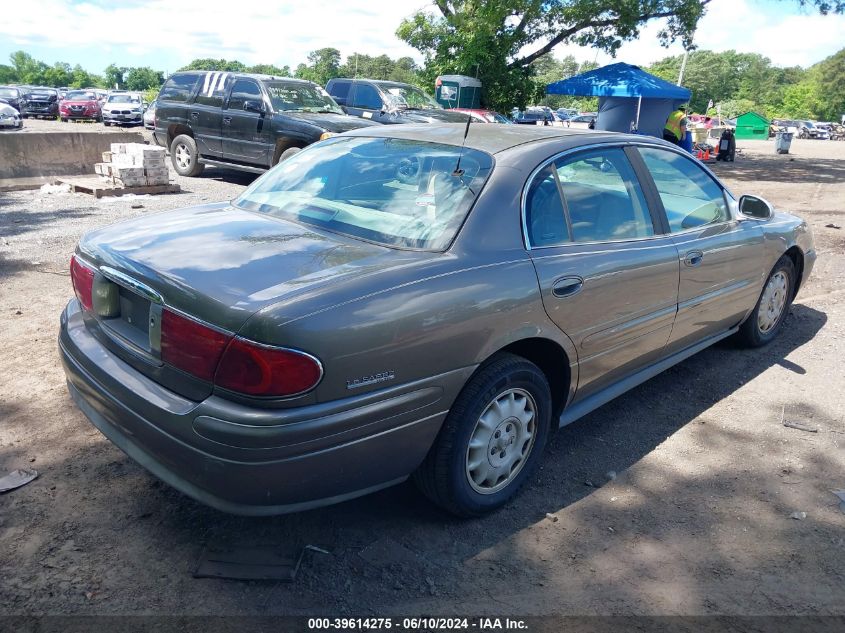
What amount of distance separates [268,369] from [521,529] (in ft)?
4.71

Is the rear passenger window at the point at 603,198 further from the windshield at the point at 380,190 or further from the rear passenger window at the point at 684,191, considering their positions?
the windshield at the point at 380,190

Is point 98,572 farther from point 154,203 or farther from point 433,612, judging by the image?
point 154,203

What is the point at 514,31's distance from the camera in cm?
2178

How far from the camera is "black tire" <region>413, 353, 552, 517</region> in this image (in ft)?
8.93

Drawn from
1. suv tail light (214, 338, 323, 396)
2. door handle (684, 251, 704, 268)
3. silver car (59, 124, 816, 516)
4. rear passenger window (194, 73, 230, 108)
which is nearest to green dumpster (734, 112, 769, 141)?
rear passenger window (194, 73, 230, 108)

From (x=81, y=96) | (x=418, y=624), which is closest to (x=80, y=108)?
(x=81, y=96)

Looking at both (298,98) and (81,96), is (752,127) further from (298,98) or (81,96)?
(298,98)

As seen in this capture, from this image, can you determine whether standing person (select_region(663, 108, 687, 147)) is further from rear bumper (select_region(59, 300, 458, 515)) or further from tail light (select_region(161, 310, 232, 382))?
tail light (select_region(161, 310, 232, 382))

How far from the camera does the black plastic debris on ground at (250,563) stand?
2551 mm

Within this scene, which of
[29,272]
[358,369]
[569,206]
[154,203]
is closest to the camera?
[358,369]

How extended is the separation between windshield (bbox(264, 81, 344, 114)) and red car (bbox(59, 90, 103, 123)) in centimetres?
2266

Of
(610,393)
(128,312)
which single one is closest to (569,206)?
(610,393)

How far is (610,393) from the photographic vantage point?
3.61m

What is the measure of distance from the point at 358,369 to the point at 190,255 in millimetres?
892
